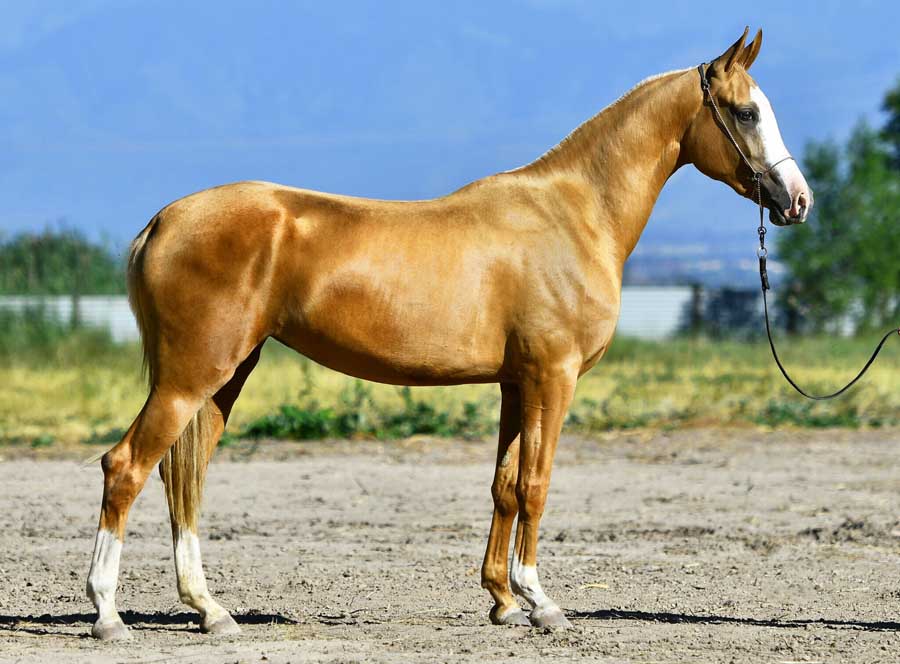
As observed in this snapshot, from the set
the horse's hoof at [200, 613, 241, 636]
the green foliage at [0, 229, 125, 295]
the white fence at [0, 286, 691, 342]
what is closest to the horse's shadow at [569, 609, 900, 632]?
the horse's hoof at [200, 613, 241, 636]

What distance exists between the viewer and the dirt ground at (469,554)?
17.1 ft

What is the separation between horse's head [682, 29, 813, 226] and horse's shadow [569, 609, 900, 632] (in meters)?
1.80

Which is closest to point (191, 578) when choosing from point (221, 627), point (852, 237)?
point (221, 627)

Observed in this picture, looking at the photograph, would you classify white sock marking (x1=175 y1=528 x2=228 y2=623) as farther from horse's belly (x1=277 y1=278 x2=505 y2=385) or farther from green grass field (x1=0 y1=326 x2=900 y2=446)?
green grass field (x1=0 y1=326 x2=900 y2=446)

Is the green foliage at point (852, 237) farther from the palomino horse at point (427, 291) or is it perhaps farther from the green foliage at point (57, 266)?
the palomino horse at point (427, 291)

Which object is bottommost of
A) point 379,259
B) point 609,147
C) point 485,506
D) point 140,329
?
point 485,506

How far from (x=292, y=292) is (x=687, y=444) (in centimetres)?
713

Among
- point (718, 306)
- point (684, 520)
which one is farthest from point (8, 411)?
point (718, 306)

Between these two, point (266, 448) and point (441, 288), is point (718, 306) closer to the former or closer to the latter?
point (266, 448)

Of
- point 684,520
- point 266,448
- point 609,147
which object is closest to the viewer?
point 609,147

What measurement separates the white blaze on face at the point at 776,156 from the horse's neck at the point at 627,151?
0.99 feet

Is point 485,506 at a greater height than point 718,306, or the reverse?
point 718,306

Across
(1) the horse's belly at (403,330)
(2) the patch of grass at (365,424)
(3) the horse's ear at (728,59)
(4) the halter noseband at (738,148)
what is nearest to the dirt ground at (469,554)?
(2) the patch of grass at (365,424)

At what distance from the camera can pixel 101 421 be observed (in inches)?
493
